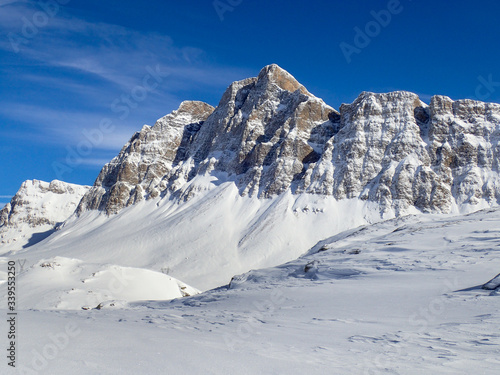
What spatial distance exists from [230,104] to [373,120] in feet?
194

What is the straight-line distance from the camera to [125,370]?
7.85 metres

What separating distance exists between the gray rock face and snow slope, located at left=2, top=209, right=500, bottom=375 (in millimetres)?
91837

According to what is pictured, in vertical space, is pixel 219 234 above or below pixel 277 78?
below

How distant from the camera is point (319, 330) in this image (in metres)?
13.3

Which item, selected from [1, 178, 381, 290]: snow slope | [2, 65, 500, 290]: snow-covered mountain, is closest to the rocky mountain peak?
[2, 65, 500, 290]: snow-covered mountain

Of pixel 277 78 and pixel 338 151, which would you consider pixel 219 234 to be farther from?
pixel 277 78

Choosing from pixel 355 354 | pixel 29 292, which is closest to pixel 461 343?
pixel 355 354

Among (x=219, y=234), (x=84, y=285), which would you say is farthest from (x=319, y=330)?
(x=219, y=234)

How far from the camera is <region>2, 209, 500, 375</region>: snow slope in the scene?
Answer: 8.59 meters

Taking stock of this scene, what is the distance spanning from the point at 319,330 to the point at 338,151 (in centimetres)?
11741

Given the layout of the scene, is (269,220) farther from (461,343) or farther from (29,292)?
(461,343)

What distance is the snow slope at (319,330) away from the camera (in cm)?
859

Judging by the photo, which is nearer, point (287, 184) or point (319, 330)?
point (319, 330)

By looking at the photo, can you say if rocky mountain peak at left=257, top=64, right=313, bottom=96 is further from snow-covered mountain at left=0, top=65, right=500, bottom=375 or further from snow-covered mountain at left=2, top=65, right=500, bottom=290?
snow-covered mountain at left=0, top=65, right=500, bottom=375
